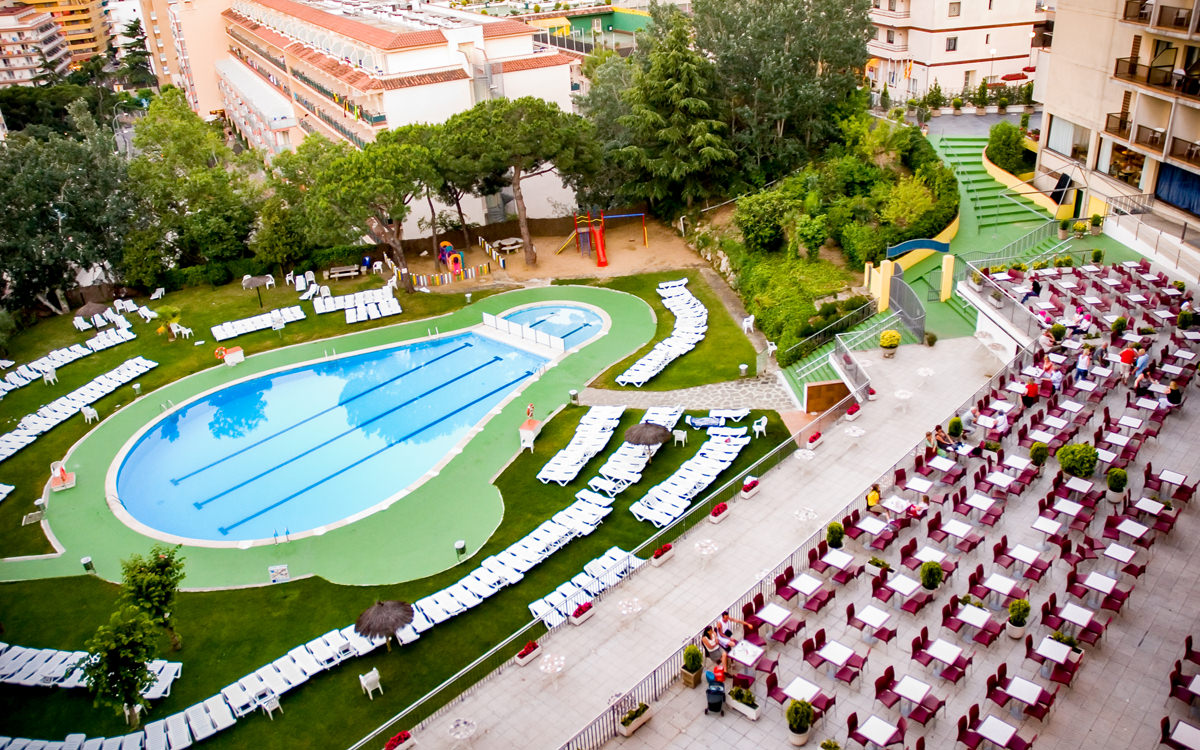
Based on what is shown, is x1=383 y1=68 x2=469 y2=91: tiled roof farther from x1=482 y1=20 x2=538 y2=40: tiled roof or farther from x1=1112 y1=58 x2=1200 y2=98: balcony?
x1=1112 y1=58 x2=1200 y2=98: balcony

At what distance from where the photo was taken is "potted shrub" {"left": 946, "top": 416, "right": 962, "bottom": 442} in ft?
76.1

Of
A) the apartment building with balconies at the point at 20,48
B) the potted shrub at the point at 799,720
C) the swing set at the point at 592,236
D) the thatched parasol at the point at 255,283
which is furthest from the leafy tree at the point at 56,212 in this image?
the apartment building with balconies at the point at 20,48

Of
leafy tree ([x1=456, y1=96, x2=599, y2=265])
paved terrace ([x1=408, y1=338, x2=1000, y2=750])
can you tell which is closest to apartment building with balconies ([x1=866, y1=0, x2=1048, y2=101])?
leafy tree ([x1=456, y1=96, x2=599, y2=265])

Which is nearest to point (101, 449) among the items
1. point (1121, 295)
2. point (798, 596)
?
point (798, 596)

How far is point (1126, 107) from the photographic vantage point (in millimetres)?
32719

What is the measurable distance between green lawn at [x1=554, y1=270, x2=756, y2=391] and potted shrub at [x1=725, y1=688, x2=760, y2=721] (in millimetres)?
16470

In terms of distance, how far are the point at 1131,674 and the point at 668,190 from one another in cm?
3404

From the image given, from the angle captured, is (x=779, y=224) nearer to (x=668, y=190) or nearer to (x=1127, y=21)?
(x=668, y=190)

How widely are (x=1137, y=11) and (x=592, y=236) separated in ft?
81.1

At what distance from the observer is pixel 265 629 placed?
22.8m

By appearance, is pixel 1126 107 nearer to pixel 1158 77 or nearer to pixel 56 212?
pixel 1158 77

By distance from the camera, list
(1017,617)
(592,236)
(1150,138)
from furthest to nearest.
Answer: (592,236) < (1150,138) < (1017,617)

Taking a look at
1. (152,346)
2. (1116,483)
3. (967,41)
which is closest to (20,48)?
(152,346)

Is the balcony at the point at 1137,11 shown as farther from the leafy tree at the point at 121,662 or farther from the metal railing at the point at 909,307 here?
the leafy tree at the point at 121,662
